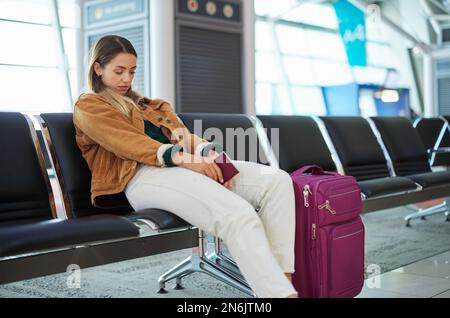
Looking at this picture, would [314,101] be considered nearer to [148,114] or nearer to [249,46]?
[249,46]

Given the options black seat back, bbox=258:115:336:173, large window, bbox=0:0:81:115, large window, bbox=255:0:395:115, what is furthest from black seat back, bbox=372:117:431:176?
large window, bbox=255:0:395:115

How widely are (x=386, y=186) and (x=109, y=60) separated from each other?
5.60 feet

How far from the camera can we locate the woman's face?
2.24 meters

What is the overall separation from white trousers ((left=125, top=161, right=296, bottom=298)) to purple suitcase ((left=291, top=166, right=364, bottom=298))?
115 millimetres

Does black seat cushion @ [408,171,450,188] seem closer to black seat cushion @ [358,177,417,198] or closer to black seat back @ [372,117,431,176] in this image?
black seat cushion @ [358,177,417,198]

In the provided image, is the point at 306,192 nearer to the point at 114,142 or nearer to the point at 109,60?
the point at 114,142

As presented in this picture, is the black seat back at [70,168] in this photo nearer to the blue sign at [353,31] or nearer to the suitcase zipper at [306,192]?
the suitcase zipper at [306,192]

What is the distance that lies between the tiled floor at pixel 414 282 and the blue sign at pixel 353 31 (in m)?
7.48

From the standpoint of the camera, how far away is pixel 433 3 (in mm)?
13500

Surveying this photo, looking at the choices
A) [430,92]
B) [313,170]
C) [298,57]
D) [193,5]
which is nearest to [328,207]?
[313,170]

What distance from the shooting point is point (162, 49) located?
4.51 m

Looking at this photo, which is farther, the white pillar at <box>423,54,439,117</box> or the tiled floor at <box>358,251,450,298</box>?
the white pillar at <box>423,54,439,117</box>

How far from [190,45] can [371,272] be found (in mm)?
2478

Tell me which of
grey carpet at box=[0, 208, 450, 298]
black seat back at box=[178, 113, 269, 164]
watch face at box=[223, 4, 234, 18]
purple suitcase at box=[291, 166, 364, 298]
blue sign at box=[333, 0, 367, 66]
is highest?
blue sign at box=[333, 0, 367, 66]
